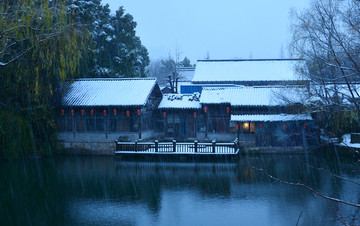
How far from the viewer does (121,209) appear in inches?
493

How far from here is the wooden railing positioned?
23.0m

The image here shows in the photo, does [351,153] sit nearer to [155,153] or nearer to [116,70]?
[155,153]

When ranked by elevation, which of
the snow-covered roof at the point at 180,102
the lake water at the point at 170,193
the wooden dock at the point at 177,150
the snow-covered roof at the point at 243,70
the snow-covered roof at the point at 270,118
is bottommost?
the lake water at the point at 170,193

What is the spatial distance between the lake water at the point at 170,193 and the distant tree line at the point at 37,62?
236cm

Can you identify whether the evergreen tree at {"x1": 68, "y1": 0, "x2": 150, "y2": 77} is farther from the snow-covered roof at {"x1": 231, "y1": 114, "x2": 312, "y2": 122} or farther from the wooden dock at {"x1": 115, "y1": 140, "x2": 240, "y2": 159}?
the snow-covered roof at {"x1": 231, "y1": 114, "x2": 312, "y2": 122}

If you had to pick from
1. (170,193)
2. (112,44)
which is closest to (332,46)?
(170,193)

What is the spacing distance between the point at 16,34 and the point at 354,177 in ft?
55.5

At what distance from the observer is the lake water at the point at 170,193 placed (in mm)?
11625

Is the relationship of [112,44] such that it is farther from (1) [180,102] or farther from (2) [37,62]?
(2) [37,62]

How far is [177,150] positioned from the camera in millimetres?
23312

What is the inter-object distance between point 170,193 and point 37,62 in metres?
9.30

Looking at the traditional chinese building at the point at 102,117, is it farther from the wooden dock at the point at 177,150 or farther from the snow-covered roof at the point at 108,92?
the wooden dock at the point at 177,150

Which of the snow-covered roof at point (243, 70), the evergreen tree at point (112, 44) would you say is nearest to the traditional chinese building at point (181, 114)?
the evergreen tree at point (112, 44)

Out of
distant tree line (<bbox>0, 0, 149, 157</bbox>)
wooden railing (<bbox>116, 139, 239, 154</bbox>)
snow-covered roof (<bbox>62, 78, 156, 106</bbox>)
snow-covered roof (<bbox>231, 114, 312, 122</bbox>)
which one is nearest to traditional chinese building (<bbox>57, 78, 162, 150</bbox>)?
snow-covered roof (<bbox>62, 78, 156, 106</bbox>)
